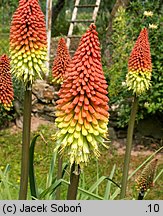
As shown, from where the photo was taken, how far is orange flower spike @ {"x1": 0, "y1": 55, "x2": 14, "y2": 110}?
2.73 metres

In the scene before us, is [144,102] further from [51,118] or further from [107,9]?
[107,9]

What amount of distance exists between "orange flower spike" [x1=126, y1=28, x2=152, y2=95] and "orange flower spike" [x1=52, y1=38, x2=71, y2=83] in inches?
18.2

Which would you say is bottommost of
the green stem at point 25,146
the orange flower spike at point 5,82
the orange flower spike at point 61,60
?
the green stem at point 25,146

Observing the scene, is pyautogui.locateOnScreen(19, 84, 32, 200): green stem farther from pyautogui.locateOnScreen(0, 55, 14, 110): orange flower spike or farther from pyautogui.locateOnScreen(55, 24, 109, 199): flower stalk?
pyautogui.locateOnScreen(0, 55, 14, 110): orange flower spike

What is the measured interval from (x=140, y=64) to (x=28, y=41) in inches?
43.2

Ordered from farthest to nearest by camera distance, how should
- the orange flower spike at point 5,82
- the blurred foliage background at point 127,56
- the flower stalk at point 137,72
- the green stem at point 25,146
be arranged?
the blurred foliage background at point 127,56, the flower stalk at point 137,72, the orange flower spike at point 5,82, the green stem at point 25,146

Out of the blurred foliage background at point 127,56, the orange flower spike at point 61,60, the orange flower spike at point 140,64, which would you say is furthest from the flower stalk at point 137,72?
the blurred foliage background at point 127,56

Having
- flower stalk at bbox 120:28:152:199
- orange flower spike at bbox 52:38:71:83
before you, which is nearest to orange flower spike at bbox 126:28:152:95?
flower stalk at bbox 120:28:152:199

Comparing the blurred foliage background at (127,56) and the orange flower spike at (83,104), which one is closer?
the orange flower spike at (83,104)

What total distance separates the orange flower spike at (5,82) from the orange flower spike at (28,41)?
0.27 metres

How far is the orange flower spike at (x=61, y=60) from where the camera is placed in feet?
9.98

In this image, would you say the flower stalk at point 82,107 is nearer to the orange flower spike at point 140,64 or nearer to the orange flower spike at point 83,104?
the orange flower spike at point 83,104

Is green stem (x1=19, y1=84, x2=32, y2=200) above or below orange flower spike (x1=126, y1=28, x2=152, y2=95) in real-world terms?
below

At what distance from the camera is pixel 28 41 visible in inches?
90.4
